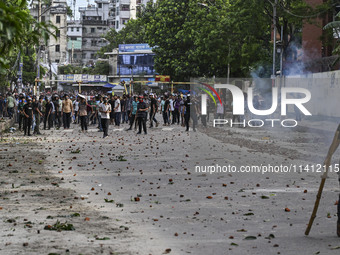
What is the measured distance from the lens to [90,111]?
43.2 meters

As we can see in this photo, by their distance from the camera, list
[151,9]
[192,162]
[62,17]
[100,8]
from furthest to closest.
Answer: [100,8], [62,17], [151,9], [192,162]

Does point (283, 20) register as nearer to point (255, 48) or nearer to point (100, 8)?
point (255, 48)

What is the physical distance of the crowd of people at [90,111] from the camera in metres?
31.4

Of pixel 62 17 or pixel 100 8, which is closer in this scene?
pixel 62 17

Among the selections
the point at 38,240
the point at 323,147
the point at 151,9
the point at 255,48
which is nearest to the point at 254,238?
the point at 38,240

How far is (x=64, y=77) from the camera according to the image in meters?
116

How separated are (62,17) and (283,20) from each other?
3869 inches

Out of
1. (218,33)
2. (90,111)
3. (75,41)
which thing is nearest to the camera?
(90,111)

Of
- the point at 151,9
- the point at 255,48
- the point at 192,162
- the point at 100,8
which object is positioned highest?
the point at 100,8

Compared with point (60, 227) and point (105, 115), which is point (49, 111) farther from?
point (60, 227)

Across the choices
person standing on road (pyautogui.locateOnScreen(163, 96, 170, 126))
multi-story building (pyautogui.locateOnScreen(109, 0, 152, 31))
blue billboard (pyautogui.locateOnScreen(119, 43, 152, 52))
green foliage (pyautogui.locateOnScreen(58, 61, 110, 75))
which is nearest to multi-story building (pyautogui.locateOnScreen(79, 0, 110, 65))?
multi-story building (pyautogui.locateOnScreen(109, 0, 152, 31))

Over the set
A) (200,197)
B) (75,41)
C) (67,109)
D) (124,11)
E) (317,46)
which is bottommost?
(200,197)

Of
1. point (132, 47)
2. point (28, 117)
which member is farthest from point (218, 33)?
point (132, 47)

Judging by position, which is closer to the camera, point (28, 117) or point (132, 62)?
point (28, 117)
